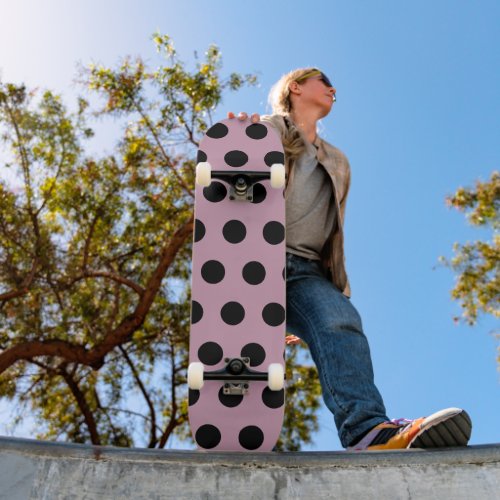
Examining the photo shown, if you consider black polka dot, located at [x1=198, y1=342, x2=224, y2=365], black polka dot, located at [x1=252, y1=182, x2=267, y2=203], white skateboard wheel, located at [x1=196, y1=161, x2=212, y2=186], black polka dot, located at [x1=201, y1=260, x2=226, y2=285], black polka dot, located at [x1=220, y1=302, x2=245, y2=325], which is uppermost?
white skateboard wheel, located at [x1=196, y1=161, x2=212, y2=186]

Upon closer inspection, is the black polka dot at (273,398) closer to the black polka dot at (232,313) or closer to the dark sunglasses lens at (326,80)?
the black polka dot at (232,313)

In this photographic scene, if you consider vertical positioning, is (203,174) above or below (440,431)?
above

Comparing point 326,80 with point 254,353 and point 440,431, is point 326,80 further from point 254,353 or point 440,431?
point 440,431

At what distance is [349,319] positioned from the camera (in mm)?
2619

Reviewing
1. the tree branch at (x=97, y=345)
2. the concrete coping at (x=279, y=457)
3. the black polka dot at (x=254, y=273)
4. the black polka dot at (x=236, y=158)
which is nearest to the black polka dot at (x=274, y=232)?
the black polka dot at (x=254, y=273)

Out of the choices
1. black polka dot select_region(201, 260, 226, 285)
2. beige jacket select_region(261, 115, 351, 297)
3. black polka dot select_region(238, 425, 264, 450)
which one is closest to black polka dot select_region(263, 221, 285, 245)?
black polka dot select_region(201, 260, 226, 285)

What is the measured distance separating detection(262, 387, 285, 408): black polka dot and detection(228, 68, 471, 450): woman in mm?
257

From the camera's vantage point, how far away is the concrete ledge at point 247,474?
1682 millimetres

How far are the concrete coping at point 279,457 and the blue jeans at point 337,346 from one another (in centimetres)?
61

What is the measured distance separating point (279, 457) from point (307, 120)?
6.71ft

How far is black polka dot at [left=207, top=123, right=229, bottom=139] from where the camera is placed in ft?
9.37

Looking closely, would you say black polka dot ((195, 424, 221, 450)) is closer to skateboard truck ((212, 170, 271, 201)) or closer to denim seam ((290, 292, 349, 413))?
denim seam ((290, 292, 349, 413))

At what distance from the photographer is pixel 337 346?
2.54m

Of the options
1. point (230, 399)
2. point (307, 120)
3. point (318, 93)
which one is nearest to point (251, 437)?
point (230, 399)
